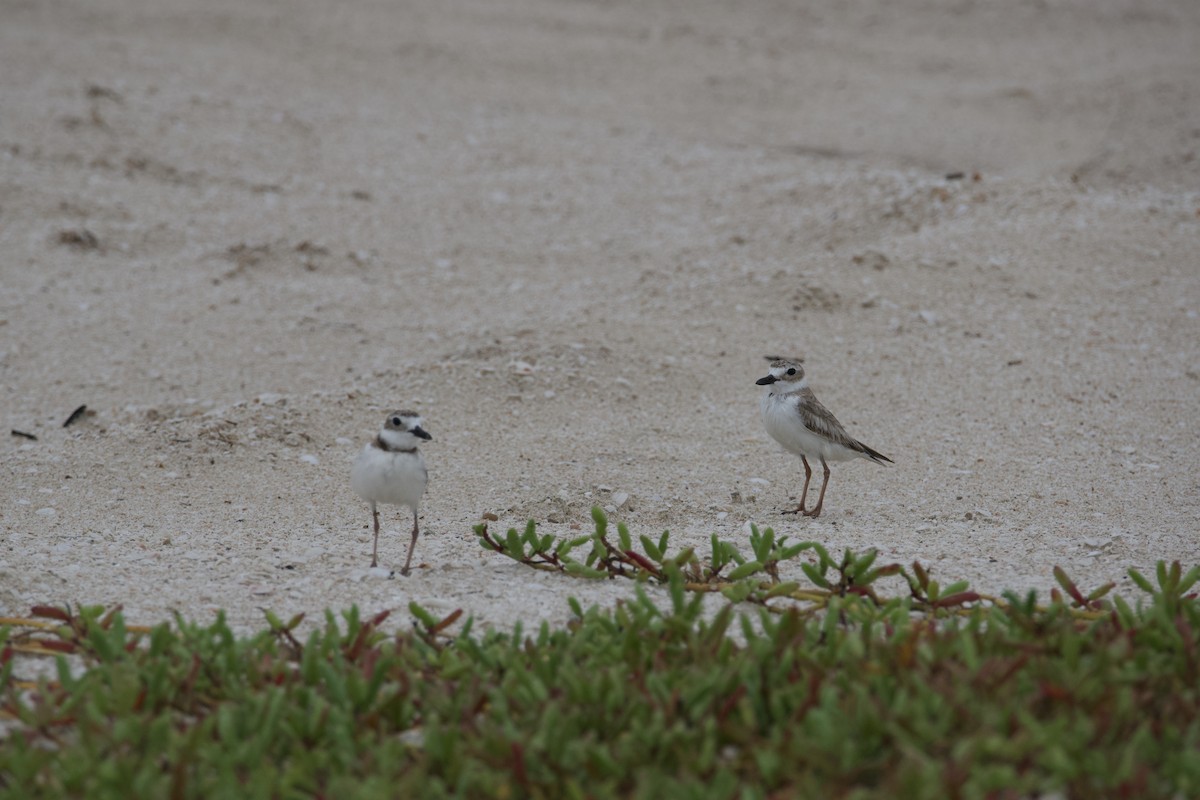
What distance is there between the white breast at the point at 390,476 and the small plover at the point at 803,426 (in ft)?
6.23

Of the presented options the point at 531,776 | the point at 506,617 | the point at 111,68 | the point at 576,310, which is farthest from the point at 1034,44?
the point at 531,776

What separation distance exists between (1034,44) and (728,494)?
11417 mm

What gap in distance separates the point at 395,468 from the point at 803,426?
2077 mm

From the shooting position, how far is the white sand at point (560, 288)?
17.9 ft

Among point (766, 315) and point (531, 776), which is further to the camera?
point (766, 315)

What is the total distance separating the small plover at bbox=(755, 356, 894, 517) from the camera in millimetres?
5715

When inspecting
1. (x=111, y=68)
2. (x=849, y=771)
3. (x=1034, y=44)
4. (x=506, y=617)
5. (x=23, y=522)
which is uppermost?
(x=1034, y=44)

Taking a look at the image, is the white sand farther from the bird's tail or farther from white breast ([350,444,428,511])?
white breast ([350,444,428,511])

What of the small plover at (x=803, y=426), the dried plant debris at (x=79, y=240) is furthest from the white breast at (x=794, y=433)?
the dried plant debris at (x=79, y=240)

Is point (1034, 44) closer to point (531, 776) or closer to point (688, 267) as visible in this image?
point (688, 267)

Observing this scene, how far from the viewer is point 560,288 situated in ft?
29.0

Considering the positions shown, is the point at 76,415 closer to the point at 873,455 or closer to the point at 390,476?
the point at 390,476

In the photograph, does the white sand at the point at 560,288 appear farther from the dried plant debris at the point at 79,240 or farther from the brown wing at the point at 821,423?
the brown wing at the point at 821,423

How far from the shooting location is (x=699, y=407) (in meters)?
7.05
